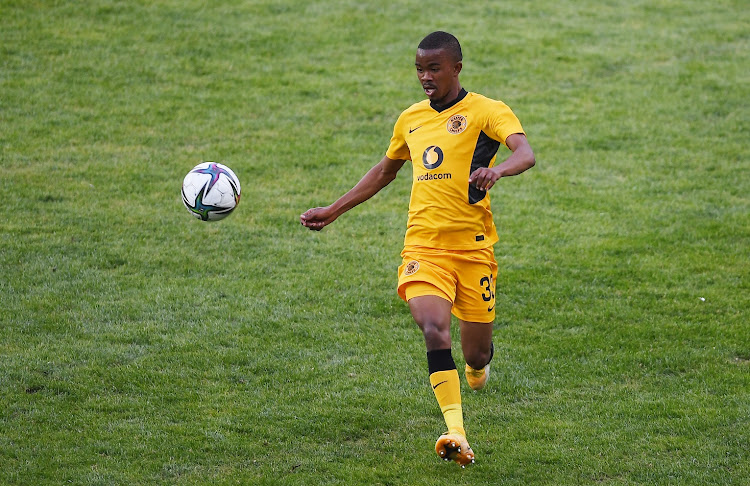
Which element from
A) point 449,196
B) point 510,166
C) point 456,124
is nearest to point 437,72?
point 456,124

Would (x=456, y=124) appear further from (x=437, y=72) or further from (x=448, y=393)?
(x=448, y=393)

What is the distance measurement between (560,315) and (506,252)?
166 centimetres

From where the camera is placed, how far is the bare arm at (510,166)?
→ 18.0 ft

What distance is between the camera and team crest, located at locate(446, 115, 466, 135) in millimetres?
6391

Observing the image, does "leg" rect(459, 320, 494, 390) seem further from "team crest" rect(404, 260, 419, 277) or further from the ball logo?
the ball logo

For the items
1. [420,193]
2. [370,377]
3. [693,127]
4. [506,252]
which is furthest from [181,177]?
[693,127]

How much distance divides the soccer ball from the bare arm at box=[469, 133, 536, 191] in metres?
2.44

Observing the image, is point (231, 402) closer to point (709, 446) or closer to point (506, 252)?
point (709, 446)

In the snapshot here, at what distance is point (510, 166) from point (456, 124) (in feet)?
2.68

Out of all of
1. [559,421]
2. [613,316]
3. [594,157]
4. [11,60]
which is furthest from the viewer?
[11,60]

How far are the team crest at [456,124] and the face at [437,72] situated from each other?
184mm

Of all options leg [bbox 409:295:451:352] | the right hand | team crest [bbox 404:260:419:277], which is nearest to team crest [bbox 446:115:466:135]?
team crest [bbox 404:260:419:277]

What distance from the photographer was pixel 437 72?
6.31 metres

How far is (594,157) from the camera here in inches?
→ 507
